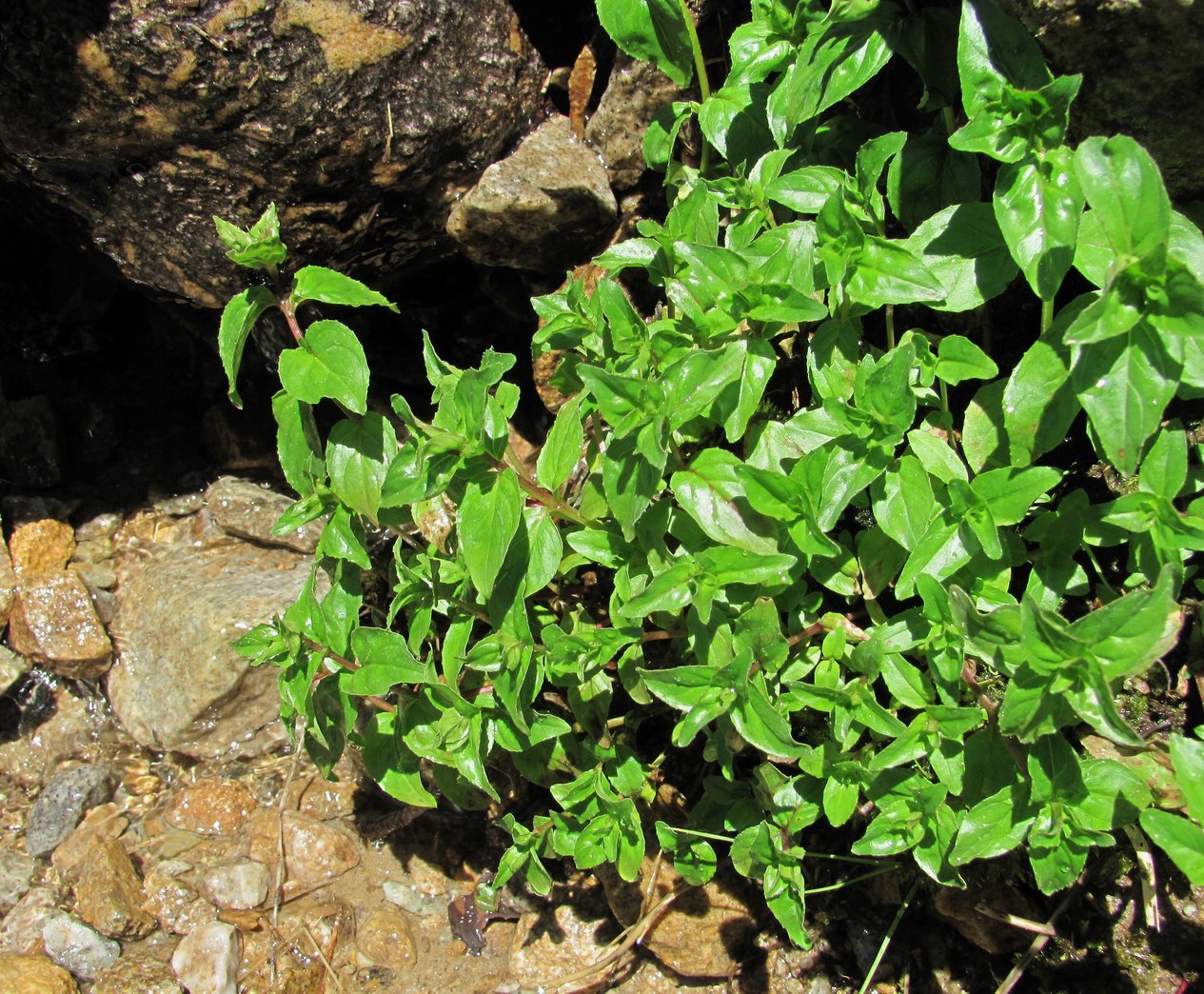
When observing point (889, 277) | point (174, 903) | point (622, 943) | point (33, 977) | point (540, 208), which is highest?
point (540, 208)

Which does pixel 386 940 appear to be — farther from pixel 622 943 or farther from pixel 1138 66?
pixel 1138 66

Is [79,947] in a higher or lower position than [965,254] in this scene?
lower

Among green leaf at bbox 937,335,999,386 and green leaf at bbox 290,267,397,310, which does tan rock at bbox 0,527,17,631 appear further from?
green leaf at bbox 937,335,999,386

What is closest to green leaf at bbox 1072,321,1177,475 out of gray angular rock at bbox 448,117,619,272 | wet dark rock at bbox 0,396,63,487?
gray angular rock at bbox 448,117,619,272

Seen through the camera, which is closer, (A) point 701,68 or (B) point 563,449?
(B) point 563,449

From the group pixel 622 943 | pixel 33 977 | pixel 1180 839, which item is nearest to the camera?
pixel 1180 839

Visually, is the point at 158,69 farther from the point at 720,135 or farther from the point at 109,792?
the point at 109,792

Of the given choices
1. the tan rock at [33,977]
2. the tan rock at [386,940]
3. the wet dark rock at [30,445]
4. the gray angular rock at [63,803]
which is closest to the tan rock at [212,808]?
the gray angular rock at [63,803]

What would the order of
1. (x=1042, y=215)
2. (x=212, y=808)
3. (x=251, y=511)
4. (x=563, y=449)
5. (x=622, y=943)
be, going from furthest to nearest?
(x=251, y=511)
(x=212, y=808)
(x=622, y=943)
(x=563, y=449)
(x=1042, y=215)

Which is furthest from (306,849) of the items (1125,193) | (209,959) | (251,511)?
(1125,193)
